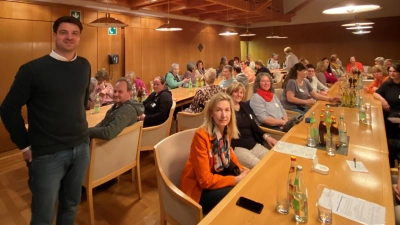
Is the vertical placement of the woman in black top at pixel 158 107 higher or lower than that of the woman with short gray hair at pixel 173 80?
lower

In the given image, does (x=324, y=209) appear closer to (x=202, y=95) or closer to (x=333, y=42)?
(x=202, y=95)

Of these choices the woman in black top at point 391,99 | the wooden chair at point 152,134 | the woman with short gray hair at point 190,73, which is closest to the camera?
the wooden chair at point 152,134

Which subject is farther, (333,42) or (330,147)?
(333,42)

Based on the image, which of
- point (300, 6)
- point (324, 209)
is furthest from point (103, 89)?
point (300, 6)

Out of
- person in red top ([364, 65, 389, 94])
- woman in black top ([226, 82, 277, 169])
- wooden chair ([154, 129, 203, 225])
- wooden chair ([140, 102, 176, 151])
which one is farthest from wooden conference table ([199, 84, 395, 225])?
person in red top ([364, 65, 389, 94])

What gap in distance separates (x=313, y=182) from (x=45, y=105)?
1525 millimetres

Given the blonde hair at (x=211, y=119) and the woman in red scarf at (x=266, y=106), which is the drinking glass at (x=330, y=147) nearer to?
the blonde hair at (x=211, y=119)

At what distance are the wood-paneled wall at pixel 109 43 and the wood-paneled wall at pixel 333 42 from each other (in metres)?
2.45

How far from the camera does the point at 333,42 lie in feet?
35.2

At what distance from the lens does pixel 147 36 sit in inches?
270

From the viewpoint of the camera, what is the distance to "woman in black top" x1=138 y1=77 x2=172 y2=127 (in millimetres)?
3101

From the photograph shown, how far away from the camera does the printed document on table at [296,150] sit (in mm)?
1721

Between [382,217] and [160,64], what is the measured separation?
22.5 feet

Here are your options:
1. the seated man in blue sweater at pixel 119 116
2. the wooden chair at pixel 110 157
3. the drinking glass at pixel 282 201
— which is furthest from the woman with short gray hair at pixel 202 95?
the drinking glass at pixel 282 201
